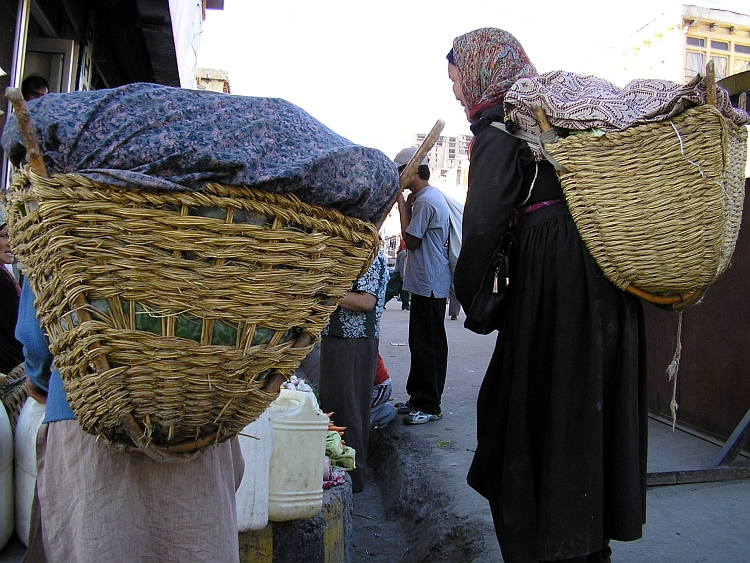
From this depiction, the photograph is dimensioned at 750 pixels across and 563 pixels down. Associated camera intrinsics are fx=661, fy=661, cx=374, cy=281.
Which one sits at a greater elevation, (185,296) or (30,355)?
(185,296)

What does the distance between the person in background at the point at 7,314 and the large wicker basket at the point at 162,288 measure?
2176 mm

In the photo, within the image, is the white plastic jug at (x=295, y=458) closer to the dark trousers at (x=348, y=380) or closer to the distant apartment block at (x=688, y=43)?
the dark trousers at (x=348, y=380)

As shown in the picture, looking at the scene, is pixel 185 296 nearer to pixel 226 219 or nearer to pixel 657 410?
pixel 226 219

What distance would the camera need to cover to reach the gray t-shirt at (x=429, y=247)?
4.65 m

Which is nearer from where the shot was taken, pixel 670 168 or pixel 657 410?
pixel 670 168

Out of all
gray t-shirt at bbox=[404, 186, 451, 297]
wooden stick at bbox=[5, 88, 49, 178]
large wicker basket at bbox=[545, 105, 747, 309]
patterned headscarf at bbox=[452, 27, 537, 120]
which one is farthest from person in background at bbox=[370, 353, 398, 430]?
wooden stick at bbox=[5, 88, 49, 178]

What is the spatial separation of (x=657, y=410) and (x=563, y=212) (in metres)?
2.90

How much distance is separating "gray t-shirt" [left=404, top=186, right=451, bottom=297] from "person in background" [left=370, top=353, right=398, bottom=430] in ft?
2.02

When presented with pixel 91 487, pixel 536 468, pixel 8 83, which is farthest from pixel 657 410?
pixel 8 83

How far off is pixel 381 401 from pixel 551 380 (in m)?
Result: 2.73

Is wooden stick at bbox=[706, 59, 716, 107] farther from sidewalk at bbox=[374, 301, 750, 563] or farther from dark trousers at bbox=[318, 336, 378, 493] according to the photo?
dark trousers at bbox=[318, 336, 378, 493]

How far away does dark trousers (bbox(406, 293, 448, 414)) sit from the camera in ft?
15.4

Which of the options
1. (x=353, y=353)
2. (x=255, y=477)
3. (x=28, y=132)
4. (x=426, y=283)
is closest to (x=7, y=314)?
(x=255, y=477)

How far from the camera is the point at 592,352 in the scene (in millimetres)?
1976
